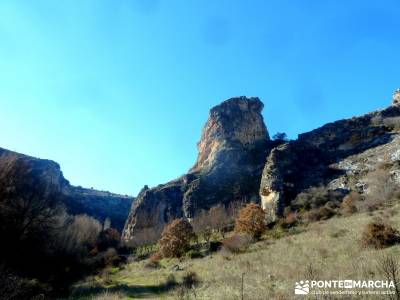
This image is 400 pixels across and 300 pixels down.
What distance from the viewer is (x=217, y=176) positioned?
83375mm

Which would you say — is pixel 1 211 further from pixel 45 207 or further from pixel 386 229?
pixel 386 229

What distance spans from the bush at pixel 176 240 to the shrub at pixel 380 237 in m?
24.4

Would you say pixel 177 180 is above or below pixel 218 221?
above

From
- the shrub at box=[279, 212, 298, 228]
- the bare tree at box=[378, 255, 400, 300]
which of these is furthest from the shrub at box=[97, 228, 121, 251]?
the bare tree at box=[378, 255, 400, 300]

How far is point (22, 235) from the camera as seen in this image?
27.1m

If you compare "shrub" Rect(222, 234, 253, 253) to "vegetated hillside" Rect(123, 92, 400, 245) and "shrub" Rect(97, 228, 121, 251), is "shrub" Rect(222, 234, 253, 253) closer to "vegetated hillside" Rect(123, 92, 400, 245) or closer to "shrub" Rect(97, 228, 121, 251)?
"vegetated hillside" Rect(123, 92, 400, 245)

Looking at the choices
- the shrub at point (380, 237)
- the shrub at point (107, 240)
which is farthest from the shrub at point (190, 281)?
the shrub at point (107, 240)

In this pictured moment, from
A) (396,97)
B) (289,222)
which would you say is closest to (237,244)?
(289,222)

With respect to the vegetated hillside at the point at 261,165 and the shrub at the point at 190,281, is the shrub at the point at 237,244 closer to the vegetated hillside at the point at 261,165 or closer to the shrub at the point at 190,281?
the shrub at the point at 190,281

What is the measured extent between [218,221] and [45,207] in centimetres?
3797

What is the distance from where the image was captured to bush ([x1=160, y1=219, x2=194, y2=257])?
40.7 m

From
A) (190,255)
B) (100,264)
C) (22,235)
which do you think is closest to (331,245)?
(190,255)

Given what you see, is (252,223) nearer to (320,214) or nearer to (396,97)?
(320,214)

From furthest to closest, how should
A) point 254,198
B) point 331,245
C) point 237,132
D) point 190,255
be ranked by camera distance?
Result: point 237,132, point 254,198, point 190,255, point 331,245
